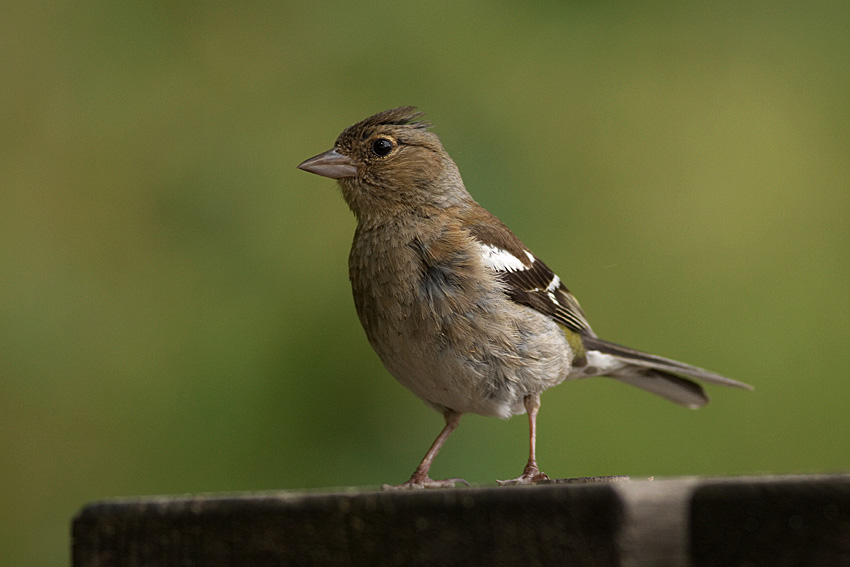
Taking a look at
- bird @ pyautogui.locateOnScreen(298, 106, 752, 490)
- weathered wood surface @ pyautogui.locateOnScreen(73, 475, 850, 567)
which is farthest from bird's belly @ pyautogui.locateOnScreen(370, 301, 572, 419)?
weathered wood surface @ pyautogui.locateOnScreen(73, 475, 850, 567)

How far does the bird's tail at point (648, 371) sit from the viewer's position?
331 centimetres

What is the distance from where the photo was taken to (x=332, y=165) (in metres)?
3.08

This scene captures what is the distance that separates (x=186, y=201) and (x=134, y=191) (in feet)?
0.93

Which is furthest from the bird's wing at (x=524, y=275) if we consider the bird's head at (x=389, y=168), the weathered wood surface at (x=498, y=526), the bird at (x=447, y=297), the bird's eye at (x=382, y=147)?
the weathered wood surface at (x=498, y=526)

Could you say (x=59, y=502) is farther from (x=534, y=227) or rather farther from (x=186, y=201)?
(x=534, y=227)

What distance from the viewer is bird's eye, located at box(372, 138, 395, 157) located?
318cm

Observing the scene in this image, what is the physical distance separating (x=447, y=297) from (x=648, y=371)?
1169 millimetres

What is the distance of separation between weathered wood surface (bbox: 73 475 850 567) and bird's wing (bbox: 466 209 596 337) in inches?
66.7

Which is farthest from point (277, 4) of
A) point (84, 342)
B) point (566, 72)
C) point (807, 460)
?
point (807, 460)

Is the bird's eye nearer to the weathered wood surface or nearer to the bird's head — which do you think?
the bird's head

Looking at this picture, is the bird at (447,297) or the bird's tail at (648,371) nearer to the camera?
the bird at (447,297)

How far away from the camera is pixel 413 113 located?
3354 mm

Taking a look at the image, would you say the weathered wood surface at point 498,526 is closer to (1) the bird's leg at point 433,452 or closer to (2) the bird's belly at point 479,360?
(2) the bird's belly at point 479,360

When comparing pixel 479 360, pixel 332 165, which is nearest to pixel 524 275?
pixel 479 360
